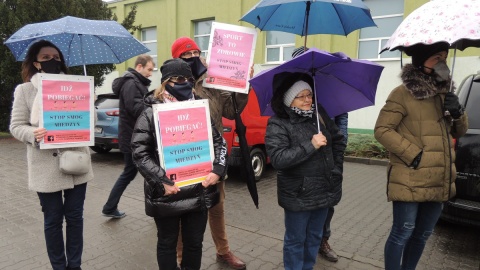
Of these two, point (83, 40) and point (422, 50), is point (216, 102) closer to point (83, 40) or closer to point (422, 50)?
point (83, 40)

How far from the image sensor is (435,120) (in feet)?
8.26

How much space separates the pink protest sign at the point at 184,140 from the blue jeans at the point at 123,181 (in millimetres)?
2123

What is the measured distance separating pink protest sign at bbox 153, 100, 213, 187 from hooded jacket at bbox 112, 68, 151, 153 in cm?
192

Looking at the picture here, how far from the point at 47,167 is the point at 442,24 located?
116 inches

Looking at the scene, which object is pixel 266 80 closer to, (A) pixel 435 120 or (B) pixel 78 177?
(A) pixel 435 120

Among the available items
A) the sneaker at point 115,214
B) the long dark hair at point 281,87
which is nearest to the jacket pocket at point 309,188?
the long dark hair at point 281,87

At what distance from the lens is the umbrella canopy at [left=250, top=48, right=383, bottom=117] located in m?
2.39

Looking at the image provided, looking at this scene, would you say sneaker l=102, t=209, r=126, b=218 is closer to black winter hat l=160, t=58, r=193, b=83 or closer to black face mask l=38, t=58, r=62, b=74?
black face mask l=38, t=58, r=62, b=74

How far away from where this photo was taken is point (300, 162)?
7.82 ft

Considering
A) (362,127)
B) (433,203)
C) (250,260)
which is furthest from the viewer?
(362,127)

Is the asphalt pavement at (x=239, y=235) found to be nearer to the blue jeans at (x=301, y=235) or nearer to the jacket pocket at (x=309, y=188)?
the blue jeans at (x=301, y=235)

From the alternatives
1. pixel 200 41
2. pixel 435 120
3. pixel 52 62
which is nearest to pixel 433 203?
pixel 435 120

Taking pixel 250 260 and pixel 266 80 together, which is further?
pixel 250 260

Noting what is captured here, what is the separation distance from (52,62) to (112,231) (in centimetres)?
220
